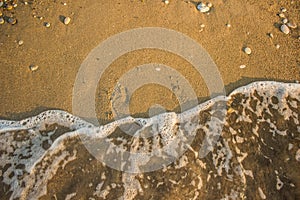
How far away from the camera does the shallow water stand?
3.55 meters

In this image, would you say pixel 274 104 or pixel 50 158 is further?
pixel 274 104

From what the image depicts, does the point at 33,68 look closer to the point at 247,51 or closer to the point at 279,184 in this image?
the point at 247,51

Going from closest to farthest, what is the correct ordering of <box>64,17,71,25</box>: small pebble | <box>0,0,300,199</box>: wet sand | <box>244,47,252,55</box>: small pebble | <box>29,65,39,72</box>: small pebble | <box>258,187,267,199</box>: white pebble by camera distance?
1. <box>258,187,267,199</box>: white pebble
2. <box>0,0,300,199</box>: wet sand
3. <box>29,65,39,72</box>: small pebble
4. <box>244,47,252,55</box>: small pebble
5. <box>64,17,71,25</box>: small pebble

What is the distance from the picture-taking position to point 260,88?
4.07 m

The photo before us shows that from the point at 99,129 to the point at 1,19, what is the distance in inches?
80.2

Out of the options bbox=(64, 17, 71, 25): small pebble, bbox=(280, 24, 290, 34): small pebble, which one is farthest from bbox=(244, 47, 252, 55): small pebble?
bbox=(64, 17, 71, 25): small pebble

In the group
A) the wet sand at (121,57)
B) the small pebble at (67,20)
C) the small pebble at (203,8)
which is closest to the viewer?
the wet sand at (121,57)

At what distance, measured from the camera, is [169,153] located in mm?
3818

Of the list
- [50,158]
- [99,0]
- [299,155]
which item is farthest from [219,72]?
[50,158]

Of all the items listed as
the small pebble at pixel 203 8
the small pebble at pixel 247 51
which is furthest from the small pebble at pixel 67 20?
the small pebble at pixel 247 51

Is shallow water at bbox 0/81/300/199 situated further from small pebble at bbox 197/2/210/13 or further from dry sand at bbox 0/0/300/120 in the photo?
small pebble at bbox 197/2/210/13

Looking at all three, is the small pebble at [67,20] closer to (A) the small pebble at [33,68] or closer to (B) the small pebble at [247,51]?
(A) the small pebble at [33,68]

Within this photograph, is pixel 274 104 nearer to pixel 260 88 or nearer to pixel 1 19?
pixel 260 88

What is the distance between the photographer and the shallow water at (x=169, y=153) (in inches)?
140
